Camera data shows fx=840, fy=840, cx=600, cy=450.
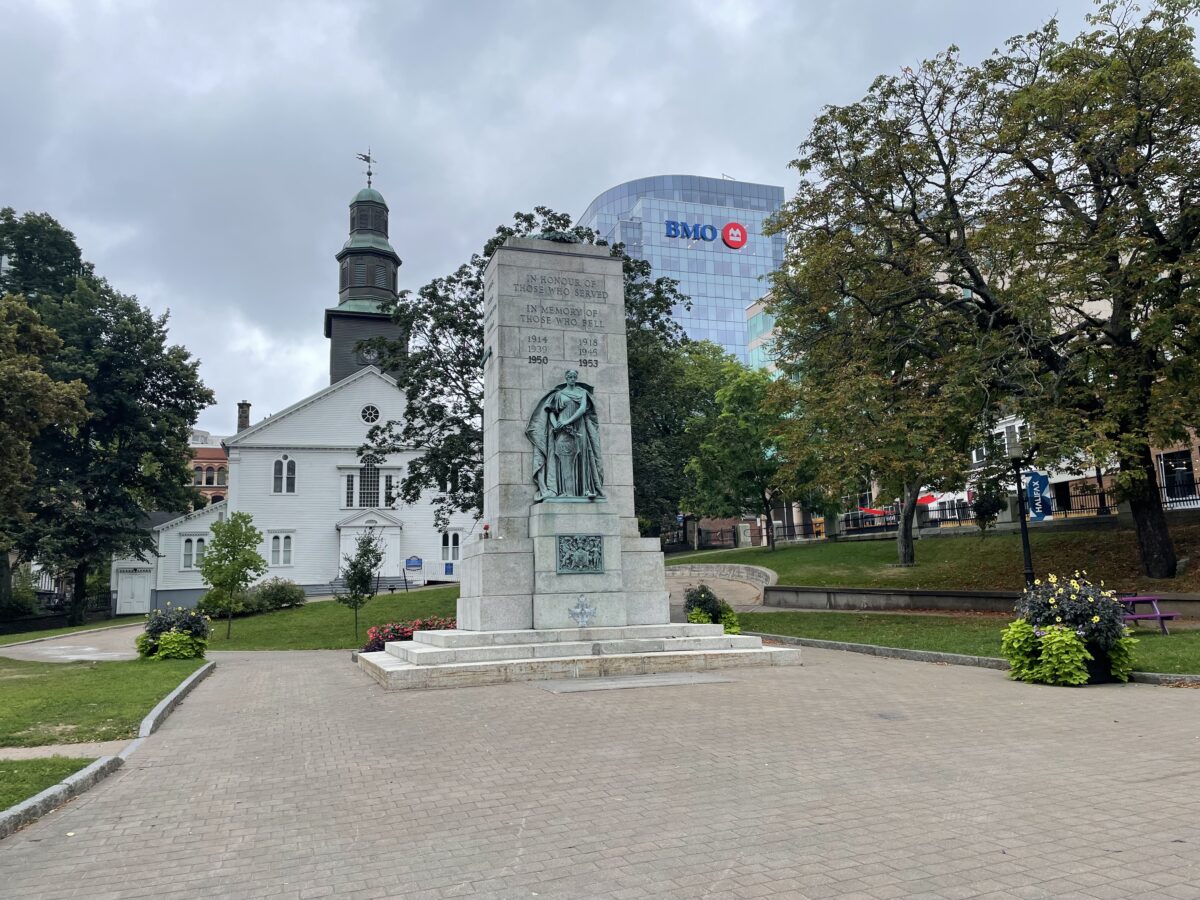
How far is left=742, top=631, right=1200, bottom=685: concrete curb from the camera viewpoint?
34.9 ft

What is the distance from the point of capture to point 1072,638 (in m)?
10.6

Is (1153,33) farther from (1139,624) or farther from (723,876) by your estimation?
(723,876)

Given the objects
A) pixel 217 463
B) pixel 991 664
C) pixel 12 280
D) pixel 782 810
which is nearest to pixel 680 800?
pixel 782 810

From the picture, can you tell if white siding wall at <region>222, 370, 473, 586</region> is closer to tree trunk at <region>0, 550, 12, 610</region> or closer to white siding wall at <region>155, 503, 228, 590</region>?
white siding wall at <region>155, 503, 228, 590</region>

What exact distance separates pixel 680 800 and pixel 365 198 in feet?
184

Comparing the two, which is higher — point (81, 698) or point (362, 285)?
point (362, 285)

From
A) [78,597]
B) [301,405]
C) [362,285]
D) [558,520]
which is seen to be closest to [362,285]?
[362,285]

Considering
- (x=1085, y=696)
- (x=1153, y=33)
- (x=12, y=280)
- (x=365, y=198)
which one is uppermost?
(x=365, y=198)

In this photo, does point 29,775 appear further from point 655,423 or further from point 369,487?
point 369,487

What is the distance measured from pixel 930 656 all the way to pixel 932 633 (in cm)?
315

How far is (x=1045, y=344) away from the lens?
19719 millimetres

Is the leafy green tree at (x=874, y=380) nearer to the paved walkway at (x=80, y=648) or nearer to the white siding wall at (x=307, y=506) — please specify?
the paved walkway at (x=80, y=648)

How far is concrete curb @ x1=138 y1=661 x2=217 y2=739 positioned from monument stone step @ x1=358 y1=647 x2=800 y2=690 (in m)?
2.72

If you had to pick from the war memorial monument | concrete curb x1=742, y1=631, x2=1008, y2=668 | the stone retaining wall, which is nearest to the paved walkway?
the war memorial monument
